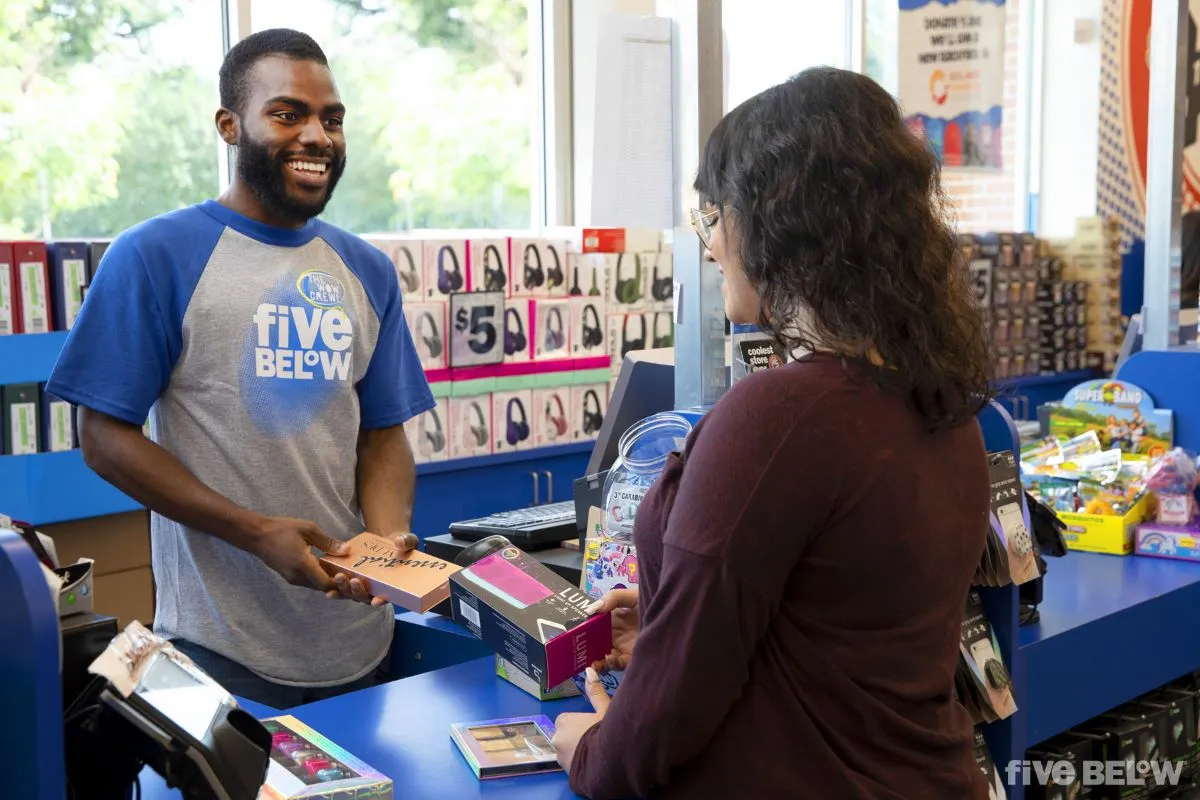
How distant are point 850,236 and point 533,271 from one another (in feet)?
12.4

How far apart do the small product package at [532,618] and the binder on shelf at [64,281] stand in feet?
8.03

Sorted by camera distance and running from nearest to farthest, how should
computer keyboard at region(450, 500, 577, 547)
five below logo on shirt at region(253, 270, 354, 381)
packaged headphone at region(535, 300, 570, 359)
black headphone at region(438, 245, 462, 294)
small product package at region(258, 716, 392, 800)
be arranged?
1. small product package at region(258, 716, 392, 800)
2. five below logo on shirt at region(253, 270, 354, 381)
3. computer keyboard at region(450, 500, 577, 547)
4. black headphone at region(438, 245, 462, 294)
5. packaged headphone at region(535, 300, 570, 359)

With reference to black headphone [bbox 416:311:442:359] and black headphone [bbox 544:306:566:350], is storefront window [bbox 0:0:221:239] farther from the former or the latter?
black headphone [bbox 544:306:566:350]

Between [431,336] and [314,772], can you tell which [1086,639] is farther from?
[431,336]

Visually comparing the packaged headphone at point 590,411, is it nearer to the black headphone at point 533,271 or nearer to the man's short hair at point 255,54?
the black headphone at point 533,271

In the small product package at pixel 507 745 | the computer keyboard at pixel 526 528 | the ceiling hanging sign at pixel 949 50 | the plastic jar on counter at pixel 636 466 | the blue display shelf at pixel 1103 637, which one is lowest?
the blue display shelf at pixel 1103 637

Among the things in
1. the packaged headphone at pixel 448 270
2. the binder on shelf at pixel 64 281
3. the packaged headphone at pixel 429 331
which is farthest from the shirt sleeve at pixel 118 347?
the packaged headphone at pixel 448 270

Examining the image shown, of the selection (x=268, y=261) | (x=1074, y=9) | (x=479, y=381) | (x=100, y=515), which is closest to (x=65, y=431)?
(x=100, y=515)

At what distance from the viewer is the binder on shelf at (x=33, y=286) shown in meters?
3.87

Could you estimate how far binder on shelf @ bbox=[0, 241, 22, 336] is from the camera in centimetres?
383

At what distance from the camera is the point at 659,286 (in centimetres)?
557

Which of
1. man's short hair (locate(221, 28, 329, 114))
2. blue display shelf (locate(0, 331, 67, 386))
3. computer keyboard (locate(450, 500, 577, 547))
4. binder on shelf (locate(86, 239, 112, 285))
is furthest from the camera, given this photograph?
binder on shelf (locate(86, 239, 112, 285))

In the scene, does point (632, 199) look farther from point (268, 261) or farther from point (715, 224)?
point (715, 224)

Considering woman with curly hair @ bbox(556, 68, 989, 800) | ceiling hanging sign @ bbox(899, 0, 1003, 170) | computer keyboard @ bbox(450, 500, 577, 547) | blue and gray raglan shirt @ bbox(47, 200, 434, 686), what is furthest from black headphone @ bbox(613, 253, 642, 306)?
woman with curly hair @ bbox(556, 68, 989, 800)
